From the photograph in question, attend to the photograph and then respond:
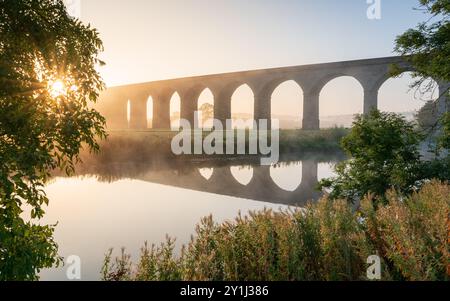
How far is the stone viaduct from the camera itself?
39.3 m

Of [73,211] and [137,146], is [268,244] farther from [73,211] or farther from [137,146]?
[137,146]

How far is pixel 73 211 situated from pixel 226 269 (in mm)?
11512

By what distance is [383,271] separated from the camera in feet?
10.2

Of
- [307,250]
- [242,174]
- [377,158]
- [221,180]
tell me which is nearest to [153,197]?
[221,180]

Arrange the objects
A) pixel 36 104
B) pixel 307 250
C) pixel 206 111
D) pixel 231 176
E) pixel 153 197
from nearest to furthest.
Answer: pixel 307 250 → pixel 36 104 → pixel 153 197 → pixel 231 176 → pixel 206 111

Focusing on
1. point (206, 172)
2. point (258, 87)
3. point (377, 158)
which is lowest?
point (206, 172)

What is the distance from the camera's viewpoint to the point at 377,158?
9312mm

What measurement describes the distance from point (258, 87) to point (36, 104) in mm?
43827

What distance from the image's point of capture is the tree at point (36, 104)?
4.70 metres

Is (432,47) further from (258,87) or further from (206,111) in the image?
(206,111)

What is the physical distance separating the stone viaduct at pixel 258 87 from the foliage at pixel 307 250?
89.5 feet

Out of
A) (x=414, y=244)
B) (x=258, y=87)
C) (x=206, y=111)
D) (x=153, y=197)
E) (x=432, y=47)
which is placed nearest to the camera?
(x=414, y=244)

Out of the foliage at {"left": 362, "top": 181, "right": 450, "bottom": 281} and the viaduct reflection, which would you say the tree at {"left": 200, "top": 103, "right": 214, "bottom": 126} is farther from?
the foliage at {"left": 362, "top": 181, "right": 450, "bottom": 281}
